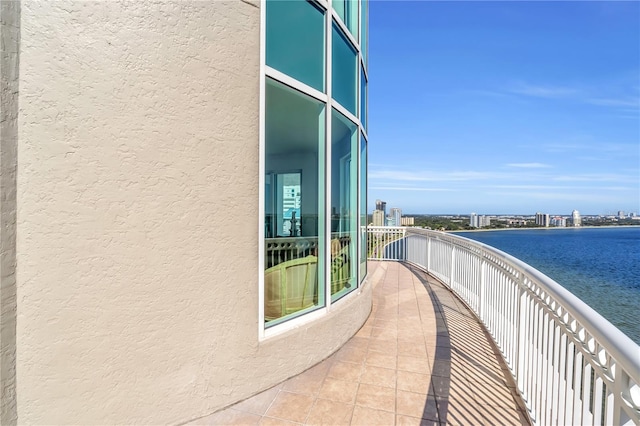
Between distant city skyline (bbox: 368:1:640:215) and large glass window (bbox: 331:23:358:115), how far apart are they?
135 centimetres

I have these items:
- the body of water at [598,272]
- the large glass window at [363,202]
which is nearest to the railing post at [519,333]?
the large glass window at [363,202]

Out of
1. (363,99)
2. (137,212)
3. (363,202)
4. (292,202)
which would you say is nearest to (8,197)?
(137,212)

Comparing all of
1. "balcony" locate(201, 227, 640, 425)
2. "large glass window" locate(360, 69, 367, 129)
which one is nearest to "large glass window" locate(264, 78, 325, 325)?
"balcony" locate(201, 227, 640, 425)

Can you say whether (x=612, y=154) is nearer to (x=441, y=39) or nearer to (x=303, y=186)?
(x=441, y=39)

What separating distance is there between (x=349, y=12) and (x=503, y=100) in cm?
1968

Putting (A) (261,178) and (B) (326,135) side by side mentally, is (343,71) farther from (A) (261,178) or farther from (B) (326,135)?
(A) (261,178)

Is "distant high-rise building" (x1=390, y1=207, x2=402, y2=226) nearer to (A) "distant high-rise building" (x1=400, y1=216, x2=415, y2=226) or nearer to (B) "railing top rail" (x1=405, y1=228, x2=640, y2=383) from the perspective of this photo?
(A) "distant high-rise building" (x1=400, y1=216, x2=415, y2=226)

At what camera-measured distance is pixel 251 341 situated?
8.26 ft

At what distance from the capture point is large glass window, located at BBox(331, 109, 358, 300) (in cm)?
A: 367

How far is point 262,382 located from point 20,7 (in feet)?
9.98

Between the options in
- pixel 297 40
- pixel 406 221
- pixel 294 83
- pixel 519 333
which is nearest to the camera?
pixel 519 333

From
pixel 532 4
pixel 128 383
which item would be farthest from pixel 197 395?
pixel 532 4

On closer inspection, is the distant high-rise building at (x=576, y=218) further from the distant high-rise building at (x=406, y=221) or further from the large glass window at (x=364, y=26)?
the large glass window at (x=364, y=26)

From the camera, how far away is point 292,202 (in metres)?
3.34
